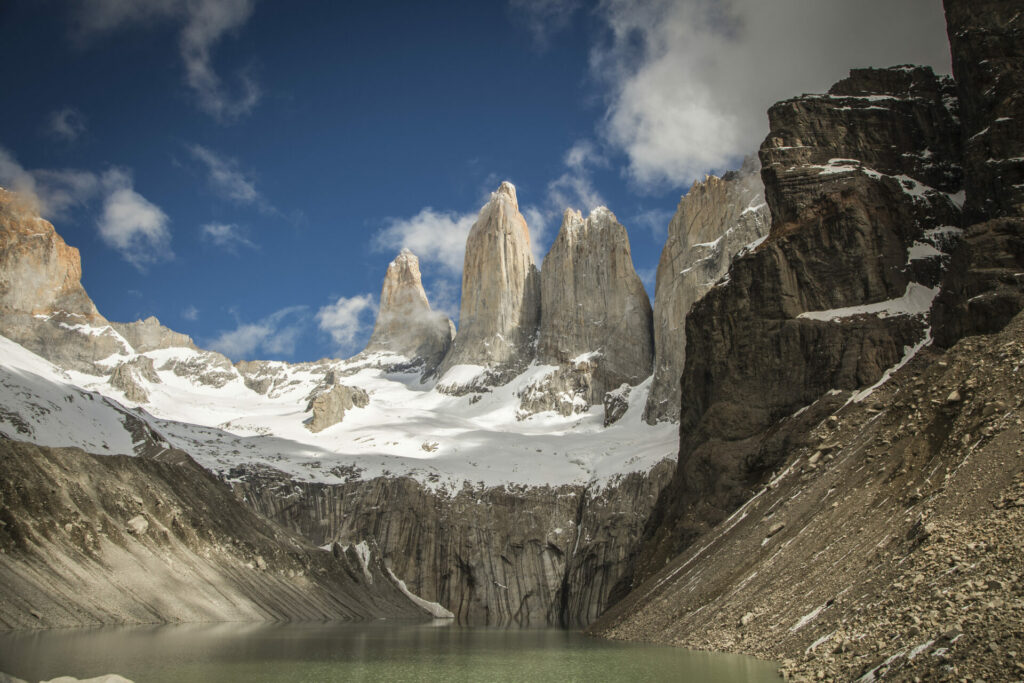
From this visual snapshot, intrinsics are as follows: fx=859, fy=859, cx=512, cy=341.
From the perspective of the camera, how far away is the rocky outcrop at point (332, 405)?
127562 millimetres

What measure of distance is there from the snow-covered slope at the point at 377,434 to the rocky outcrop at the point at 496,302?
5.58 m

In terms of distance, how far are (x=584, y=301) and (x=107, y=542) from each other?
321 ft

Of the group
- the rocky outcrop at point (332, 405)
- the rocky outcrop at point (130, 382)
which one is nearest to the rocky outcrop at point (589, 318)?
the rocky outcrop at point (332, 405)

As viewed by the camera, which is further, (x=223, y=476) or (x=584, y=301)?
(x=584, y=301)

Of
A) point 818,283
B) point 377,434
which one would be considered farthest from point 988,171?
point 377,434

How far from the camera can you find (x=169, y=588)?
2331 inches

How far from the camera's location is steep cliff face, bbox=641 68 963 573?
2141 inches

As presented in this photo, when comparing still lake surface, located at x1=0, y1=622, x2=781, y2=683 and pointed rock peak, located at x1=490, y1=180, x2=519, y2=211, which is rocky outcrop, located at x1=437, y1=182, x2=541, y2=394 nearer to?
pointed rock peak, located at x1=490, y1=180, x2=519, y2=211

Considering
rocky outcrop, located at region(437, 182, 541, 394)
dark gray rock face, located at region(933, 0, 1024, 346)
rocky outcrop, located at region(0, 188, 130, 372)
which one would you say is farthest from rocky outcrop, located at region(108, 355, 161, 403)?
dark gray rock face, located at region(933, 0, 1024, 346)

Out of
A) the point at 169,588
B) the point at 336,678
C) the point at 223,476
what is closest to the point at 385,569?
the point at 223,476

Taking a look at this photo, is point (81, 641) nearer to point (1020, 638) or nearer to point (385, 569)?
point (1020, 638)

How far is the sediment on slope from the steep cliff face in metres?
4.21

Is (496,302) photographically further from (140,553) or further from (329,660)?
(329,660)

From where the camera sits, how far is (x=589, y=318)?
14425 centimetres
